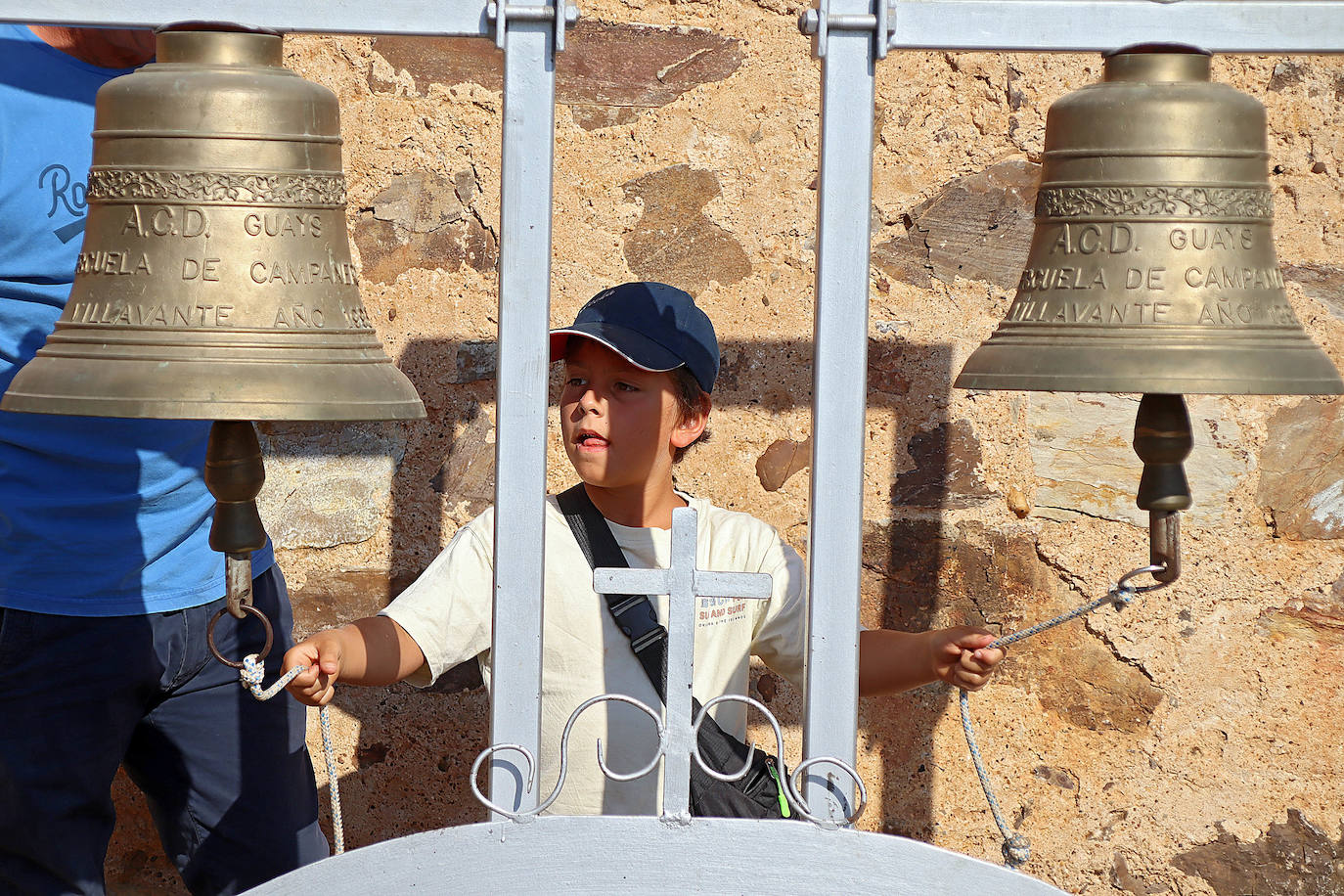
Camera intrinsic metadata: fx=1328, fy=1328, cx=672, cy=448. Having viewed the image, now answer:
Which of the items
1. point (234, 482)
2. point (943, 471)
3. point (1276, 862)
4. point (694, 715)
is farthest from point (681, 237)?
point (1276, 862)

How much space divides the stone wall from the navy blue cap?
0.28 m

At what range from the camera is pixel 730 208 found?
2.07 m

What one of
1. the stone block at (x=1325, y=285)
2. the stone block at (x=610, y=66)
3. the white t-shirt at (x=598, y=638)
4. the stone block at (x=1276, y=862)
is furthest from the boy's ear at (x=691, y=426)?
the stone block at (x=1276, y=862)

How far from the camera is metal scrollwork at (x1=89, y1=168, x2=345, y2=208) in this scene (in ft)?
3.85

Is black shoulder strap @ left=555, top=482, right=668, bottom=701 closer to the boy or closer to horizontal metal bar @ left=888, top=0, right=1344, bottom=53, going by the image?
the boy

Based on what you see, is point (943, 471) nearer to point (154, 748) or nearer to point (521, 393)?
point (521, 393)

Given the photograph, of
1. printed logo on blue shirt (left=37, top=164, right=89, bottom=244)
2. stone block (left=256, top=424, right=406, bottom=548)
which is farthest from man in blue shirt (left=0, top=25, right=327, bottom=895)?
stone block (left=256, top=424, right=406, bottom=548)

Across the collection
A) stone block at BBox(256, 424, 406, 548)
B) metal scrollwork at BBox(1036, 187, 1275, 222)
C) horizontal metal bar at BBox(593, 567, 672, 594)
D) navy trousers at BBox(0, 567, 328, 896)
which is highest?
metal scrollwork at BBox(1036, 187, 1275, 222)

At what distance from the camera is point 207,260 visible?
3.86ft

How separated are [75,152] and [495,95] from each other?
2.10 ft

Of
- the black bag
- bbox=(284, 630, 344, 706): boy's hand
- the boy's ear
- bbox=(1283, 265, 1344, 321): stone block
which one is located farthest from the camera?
bbox=(1283, 265, 1344, 321): stone block

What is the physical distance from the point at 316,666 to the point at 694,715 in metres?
0.47

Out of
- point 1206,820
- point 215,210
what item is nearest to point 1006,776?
point 1206,820

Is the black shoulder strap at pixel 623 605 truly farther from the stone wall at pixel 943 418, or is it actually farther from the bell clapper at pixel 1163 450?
the bell clapper at pixel 1163 450
